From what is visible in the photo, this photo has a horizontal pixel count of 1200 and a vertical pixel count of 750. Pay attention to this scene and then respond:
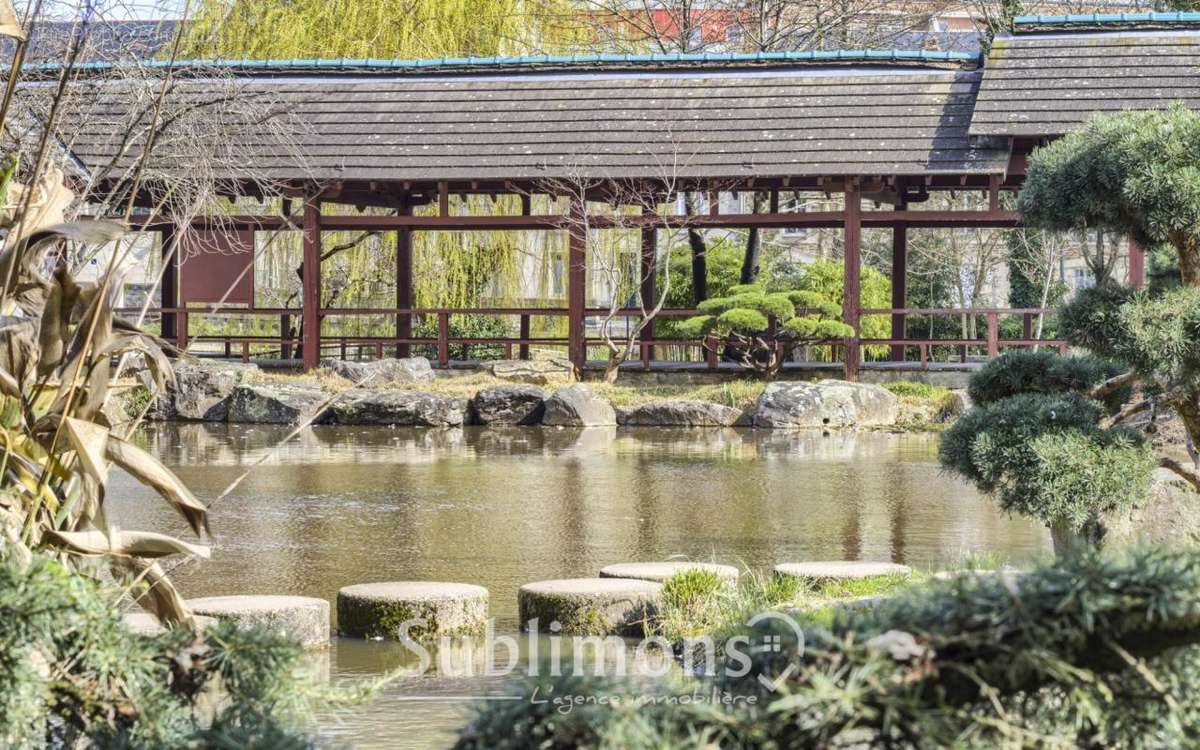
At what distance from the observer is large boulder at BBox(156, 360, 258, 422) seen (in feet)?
54.8

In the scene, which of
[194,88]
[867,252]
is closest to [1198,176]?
[194,88]

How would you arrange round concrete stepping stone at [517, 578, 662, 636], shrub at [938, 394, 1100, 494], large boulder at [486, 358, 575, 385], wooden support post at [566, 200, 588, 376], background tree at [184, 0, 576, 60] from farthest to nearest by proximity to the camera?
background tree at [184, 0, 576, 60] → wooden support post at [566, 200, 588, 376] → large boulder at [486, 358, 575, 385] → shrub at [938, 394, 1100, 494] → round concrete stepping stone at [517, 578, 662, 636]

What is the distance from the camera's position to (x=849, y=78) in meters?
19.4

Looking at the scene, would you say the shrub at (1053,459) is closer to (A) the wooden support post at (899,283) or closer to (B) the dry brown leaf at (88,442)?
(B) the dry brown leaf at (88,442)

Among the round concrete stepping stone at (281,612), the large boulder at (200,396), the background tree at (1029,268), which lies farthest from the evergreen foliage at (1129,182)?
the background tree at (1029,268)

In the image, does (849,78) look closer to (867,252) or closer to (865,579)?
(867,252)

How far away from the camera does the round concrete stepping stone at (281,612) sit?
518cm

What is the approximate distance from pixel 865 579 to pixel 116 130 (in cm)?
1384

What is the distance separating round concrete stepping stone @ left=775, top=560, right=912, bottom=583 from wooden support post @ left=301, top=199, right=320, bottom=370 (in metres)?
13.8

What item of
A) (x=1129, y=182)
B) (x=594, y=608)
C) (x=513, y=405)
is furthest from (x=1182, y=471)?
(x=513, y=405)

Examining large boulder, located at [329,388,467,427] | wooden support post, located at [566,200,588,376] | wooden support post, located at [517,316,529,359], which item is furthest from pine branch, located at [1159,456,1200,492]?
wooden support post, located at [517,316,529,359]

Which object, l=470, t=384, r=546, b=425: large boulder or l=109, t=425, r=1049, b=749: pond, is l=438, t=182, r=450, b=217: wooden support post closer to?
l=470, t=384, r=546, b=425: large boulder

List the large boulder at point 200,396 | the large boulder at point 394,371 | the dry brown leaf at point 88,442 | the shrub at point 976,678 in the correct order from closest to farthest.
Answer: the shrub at point 976,678
the dry brown leaf at point 88,442
the large boulder at point 200,396
the large boulder at point 394,371

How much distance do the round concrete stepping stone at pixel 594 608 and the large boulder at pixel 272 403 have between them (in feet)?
35.5
